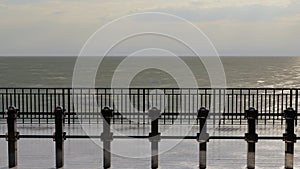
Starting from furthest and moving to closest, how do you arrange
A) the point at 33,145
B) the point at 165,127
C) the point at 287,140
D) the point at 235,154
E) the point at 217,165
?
the point at 165,127 < the point at 33,145 < the point at 235,154 < the point at 217,165 < the point at 287,140

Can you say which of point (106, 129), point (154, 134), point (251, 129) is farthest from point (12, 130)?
point (251, 129)

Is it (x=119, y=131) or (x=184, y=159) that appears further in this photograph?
(x=119, y=131)

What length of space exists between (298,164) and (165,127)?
5.73 meters

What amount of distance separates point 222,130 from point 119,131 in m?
3.04

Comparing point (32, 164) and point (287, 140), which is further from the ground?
point (287, 140)

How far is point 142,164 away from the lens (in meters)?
8.90

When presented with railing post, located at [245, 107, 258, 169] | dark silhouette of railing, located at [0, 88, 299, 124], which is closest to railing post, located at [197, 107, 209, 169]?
railing post, located at [245, 107, 258, 169]

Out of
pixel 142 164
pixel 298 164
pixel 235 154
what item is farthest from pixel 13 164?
pixel 298 164

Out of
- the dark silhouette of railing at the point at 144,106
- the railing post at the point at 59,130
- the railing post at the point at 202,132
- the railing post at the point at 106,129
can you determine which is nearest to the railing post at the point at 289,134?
the railing post at the point at 202,132

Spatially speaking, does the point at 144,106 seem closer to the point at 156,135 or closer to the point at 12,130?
the point at 156,135

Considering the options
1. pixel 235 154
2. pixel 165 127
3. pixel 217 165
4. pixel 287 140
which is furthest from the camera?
pixel 165 127

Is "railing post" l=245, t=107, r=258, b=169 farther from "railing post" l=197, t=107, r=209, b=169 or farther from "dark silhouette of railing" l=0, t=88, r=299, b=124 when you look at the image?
"dark silhouette of railing" l=0, t=88, r=299, b=124

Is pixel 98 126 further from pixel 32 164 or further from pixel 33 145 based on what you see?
pixel 32 164

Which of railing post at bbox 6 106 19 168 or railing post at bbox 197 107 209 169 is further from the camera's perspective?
railing post at bbox 6 106 19 168
